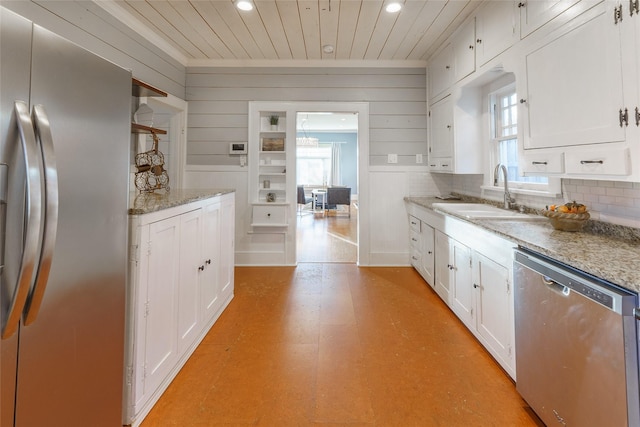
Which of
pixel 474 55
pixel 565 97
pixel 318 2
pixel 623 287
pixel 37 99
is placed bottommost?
pixel 623 287

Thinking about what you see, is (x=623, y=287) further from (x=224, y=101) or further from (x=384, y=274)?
(x=224, y=101)

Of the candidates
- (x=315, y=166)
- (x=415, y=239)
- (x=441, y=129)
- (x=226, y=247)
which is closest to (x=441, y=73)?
(x=441, y=129)

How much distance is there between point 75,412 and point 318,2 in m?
2.96

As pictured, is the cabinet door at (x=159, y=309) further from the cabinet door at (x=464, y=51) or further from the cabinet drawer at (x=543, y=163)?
the cabinet door at (x=464, y=51)

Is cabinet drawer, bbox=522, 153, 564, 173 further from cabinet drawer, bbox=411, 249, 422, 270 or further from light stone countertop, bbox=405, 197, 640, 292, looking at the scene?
cabinet drawer, bbox=411, 249, 422, 270

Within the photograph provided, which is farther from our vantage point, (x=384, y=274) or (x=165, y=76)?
(x=384, y=274)

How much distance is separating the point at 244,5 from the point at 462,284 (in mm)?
2922

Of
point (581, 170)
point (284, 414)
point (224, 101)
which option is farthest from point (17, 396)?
point (224, 101)

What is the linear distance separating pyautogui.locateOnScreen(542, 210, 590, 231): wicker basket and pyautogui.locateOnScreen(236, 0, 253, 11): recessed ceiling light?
8.95 ft

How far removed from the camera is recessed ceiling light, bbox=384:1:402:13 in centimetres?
241

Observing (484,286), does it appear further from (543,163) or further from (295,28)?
(295,28)

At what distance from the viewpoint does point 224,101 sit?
365 cm

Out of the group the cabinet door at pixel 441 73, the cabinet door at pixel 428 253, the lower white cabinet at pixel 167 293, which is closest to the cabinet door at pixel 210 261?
the lower white cabinet at pixel 167 293

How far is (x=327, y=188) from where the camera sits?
7891mm
